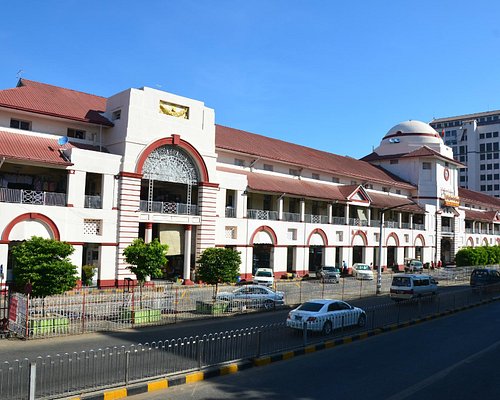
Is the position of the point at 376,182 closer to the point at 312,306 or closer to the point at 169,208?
the point at 169,208

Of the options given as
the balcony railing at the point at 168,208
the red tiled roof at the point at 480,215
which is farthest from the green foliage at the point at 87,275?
the red tiled roof at the point at 480,215

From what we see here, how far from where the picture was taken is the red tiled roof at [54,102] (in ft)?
101

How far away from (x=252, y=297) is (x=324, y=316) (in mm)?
7737

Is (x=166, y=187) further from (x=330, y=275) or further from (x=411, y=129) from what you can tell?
(x=411, y=129)

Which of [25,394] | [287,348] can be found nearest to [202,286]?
[287,348]

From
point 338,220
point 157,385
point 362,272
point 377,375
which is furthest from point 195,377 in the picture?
point 338,220

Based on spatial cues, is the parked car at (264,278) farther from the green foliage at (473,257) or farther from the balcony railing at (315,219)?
the green foliage at (473,257)

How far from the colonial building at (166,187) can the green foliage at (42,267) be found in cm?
974

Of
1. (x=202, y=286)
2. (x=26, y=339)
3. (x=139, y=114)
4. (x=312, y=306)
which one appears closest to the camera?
(x=26, y=339)

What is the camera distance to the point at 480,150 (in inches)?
4904

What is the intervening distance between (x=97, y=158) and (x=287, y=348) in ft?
67.9

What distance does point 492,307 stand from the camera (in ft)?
96.2

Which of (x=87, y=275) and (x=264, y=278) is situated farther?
(x=264, y=278)

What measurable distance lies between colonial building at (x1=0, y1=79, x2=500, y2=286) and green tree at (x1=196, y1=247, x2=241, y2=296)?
26.8ft
